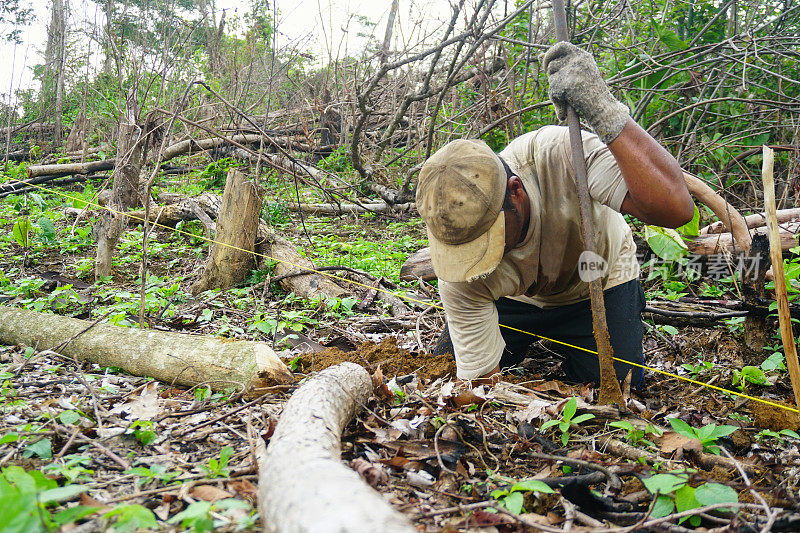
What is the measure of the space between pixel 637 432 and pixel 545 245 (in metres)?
1.06

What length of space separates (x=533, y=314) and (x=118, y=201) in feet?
10.9

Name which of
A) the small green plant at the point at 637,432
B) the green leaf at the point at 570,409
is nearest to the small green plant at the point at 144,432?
the green leaf at the point at 570,409

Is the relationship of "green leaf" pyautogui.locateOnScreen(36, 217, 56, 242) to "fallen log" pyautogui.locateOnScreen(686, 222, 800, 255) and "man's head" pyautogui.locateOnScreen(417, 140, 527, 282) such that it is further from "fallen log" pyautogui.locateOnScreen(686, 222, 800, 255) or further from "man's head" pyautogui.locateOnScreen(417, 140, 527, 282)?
"fallen log" pyautogui.locateOnScreen(686, 222, 800, 255)

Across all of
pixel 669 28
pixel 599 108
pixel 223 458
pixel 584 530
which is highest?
pixel 669 28

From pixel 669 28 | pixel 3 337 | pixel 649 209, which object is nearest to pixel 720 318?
pixel 649 209

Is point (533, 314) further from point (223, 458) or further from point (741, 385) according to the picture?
point (223, 458)

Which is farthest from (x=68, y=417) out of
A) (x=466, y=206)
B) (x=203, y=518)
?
(x=466, y=206)

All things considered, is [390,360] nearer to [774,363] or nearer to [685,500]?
[685,500]

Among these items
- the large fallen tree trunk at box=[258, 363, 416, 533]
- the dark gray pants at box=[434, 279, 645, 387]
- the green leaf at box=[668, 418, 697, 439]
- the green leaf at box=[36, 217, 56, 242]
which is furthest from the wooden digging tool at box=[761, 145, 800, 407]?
the green leaf at box=[36, 217, 56, 242]

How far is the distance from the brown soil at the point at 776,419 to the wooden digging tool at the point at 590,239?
583 millimetres

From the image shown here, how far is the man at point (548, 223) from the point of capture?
227cm

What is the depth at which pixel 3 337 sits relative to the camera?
10.8 feet

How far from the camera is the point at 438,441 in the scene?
211 cm

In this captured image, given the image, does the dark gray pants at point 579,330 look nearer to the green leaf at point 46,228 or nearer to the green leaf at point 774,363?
the green leaf at point 774,363
